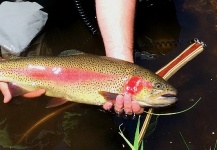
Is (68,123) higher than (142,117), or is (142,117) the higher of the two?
(142,117)

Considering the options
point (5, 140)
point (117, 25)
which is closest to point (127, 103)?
point (117, 25)

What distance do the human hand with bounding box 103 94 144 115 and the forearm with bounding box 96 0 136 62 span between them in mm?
418

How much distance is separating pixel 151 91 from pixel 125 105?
8.4 inches

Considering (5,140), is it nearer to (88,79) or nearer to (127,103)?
(88,79)

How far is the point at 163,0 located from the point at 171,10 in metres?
0.14

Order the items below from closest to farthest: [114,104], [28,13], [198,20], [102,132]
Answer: [114,104] < [102,132] < [28,13] < [198,20]

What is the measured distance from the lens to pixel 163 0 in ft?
14.7

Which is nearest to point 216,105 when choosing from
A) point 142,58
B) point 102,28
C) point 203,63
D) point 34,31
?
point 203,63

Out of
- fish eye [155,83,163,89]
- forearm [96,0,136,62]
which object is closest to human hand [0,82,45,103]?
forearm [96,0,136,62]

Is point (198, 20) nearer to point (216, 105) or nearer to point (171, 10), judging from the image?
point (171, 10)

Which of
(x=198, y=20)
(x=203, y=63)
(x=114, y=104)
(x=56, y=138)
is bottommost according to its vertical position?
(x=56, y=138)

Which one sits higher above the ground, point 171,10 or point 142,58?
point 171,10

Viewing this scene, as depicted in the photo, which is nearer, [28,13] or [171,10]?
[28,13]

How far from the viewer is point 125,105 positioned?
9.78 ft
